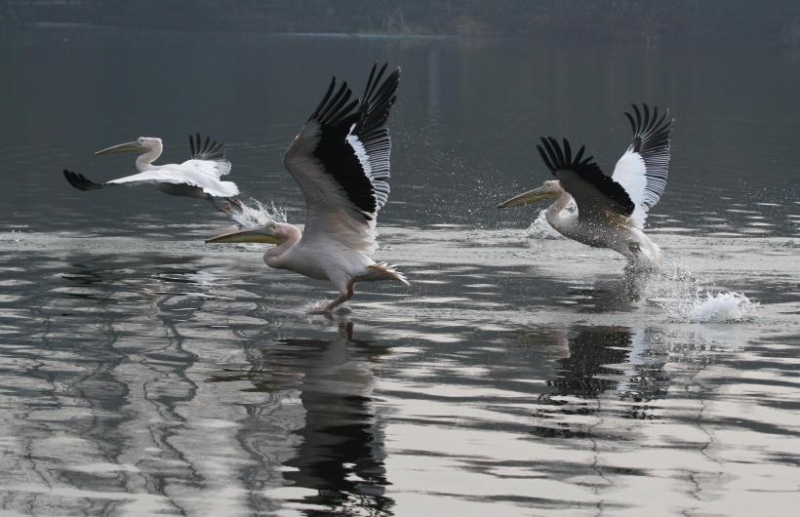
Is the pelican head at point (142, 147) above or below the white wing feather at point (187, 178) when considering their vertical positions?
above

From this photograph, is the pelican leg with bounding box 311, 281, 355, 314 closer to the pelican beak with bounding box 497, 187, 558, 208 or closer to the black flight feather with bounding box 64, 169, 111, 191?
the black flight feather with bounding box 64, 169, 111, 191

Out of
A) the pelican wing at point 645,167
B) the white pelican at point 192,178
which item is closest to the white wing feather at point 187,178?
the white pelican at point 192,178

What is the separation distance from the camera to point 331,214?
11.8 meters

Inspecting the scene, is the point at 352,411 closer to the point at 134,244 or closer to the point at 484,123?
the point at 134,244

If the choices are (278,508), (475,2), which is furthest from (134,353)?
(475,2)

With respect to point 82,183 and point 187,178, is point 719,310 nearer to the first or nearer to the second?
point 82,183

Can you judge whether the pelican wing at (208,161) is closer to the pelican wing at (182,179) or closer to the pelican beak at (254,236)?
the pelican wing at (182,179)

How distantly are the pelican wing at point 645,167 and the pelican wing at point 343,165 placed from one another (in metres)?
3.11

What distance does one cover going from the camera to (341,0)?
94.6 m

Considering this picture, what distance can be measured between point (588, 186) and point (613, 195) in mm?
266

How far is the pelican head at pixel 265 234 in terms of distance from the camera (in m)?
12.3

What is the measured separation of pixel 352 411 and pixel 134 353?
209 cm

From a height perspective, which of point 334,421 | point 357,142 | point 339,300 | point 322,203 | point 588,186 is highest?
point 357,142

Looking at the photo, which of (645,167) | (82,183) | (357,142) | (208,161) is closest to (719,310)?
(357,142)
